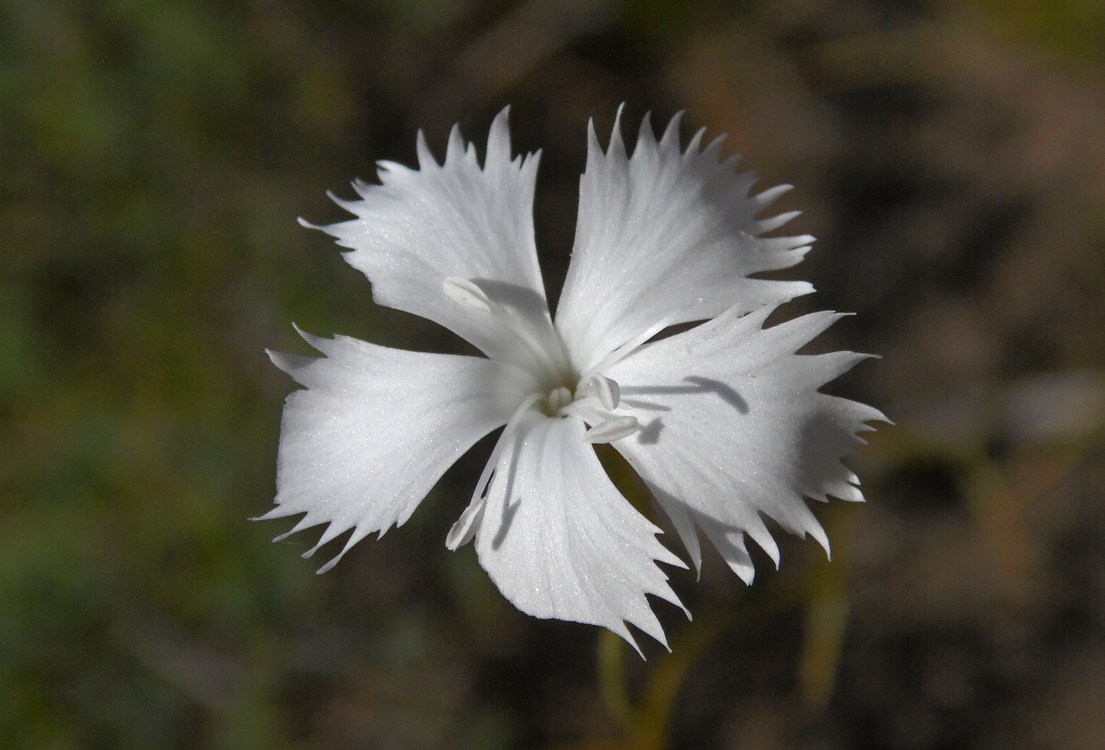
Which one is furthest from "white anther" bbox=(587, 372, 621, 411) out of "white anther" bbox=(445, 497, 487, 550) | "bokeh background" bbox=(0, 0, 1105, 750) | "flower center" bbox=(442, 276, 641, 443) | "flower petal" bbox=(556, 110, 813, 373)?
"bokeh background" bbox=(0, 0, 1105, 750)

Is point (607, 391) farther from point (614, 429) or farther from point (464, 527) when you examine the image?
point (464, 527)

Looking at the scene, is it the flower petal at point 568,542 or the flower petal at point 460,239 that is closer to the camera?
the flower petal at point 568,542

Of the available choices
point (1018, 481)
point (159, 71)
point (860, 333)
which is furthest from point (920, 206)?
point (159, 71)

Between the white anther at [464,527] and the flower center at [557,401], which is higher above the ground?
the flower center at [557,401]

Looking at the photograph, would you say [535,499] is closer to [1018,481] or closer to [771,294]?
[771,294]

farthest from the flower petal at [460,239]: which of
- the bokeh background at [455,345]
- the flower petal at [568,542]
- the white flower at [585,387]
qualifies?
the bokeh background at [455,345]

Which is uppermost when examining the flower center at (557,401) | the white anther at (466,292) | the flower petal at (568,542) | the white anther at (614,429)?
the white anther at (466,292)

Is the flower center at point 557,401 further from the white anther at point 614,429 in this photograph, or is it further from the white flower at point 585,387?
the white anther at point 614,429
